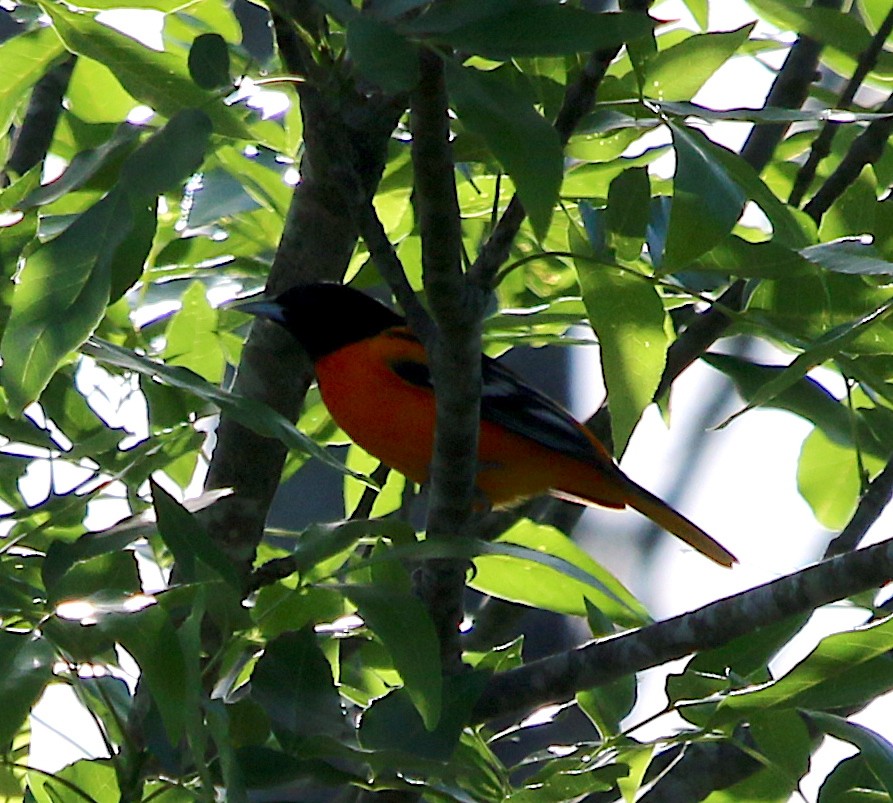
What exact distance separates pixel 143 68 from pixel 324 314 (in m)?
1.25

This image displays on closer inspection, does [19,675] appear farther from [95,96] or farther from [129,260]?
[95,96]

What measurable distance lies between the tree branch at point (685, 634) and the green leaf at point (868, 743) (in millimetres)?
110

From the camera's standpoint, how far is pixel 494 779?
1.37m

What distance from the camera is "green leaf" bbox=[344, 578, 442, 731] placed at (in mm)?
1156

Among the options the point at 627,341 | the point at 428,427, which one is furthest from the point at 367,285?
the point at 627,341

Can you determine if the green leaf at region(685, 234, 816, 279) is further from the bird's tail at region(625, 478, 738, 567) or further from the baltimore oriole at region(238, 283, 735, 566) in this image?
the bird's tail at region(625, 478, 738, 567)

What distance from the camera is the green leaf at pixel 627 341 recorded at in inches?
55.6

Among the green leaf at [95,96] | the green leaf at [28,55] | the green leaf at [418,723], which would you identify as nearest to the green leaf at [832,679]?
the green leaf at [418,723]

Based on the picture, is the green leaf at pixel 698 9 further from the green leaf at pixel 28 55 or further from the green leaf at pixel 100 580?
the green leaf at pixel 100 580

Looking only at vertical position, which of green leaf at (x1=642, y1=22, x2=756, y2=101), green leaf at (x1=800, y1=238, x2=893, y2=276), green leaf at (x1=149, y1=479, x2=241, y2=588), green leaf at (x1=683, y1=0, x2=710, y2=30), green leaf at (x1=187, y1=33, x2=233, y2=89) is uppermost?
green leaf at (x1=683, y1=0, x2=710, y2=30)

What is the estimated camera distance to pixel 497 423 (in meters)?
2.70

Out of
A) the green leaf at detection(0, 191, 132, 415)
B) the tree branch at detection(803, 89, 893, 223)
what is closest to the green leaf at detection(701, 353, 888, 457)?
the tree branch at detection(803, 89, 893, 223)

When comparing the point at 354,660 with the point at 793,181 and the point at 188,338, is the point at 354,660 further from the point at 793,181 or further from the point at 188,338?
the point at 793,181

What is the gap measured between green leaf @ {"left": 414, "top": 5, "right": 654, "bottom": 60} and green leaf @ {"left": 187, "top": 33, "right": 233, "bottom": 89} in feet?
0.86
